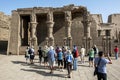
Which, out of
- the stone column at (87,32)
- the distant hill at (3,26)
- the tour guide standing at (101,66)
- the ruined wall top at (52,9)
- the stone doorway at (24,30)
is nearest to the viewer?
the tour guide standing at (101,66)

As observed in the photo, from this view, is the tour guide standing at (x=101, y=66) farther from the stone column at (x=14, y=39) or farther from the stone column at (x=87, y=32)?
the stone column at (x=14, y=39)

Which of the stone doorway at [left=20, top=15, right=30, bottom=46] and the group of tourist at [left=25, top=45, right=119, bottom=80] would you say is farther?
the stone doorway at [left=20, top=15, right=30, bottom=46]

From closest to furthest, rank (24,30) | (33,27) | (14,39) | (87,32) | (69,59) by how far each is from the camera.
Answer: (69,59) → (87,32) → (14,39) → (33,27) → (24,30)

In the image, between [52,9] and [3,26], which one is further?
[3,26]

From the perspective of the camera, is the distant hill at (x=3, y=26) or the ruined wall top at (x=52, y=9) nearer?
the ruined wall top at (x=52, y=9)

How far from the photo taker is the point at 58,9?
83.0 feet

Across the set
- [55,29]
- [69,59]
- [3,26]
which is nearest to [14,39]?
[55,29]

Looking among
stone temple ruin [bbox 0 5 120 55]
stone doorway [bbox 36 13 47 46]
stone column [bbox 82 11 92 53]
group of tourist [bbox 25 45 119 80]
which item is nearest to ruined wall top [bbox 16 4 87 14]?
stone temple ruin [bbox 0 5 120 55]

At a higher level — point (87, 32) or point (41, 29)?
point (41, 29)

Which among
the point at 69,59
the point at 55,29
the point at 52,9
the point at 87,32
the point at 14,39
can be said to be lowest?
the point at 69,59

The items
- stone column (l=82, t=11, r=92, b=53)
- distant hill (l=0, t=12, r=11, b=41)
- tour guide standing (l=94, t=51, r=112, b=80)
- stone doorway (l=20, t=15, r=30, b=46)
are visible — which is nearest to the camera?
tour guide standing (l=94, t=51, r=112, b=80)

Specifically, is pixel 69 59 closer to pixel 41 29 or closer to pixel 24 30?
pixel 24 30

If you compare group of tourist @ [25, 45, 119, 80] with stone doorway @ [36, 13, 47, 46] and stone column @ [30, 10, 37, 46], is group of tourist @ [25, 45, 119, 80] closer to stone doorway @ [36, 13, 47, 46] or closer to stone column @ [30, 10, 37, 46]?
stone column @ [30, 10, 37, 46]

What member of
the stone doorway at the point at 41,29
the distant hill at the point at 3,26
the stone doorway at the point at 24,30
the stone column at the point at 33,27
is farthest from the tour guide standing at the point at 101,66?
the distant hill at the point at 3,26
